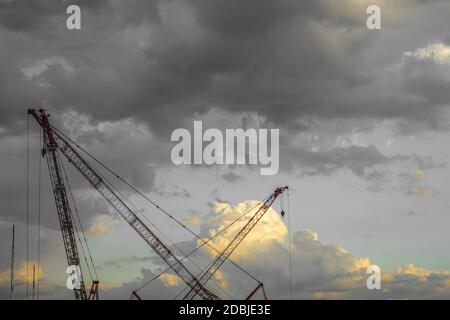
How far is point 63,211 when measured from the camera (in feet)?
615

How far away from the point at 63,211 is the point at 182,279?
3855cm

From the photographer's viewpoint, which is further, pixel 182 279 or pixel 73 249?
pixel 182 279
